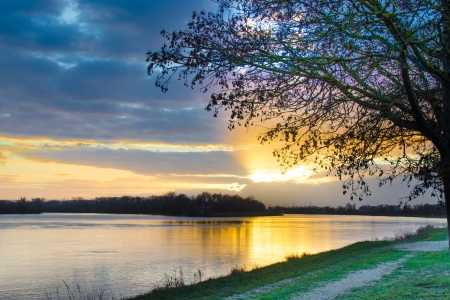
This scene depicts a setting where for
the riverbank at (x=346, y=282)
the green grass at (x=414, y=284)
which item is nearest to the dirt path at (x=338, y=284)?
the riverbank at (x=346, y=282)

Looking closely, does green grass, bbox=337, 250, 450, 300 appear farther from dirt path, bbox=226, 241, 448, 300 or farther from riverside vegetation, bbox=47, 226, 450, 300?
dirt path, bbox=226, 241, 448, 300

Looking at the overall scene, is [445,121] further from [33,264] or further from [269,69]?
[33,264]

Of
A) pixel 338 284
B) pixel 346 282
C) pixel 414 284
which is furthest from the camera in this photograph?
pixel 346 282

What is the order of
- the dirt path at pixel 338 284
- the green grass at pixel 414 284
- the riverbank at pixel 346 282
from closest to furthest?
the green grass at pixel 414 284, the riverbank at pixel 346 282, the dirt path at pixel 338 284

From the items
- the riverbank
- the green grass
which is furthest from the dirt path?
the green grass

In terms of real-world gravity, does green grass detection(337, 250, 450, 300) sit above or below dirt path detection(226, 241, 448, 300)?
above

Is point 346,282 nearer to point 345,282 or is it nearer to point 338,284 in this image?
point 345,282

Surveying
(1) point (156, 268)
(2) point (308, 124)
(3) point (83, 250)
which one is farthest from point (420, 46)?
(3) point (83, 250)

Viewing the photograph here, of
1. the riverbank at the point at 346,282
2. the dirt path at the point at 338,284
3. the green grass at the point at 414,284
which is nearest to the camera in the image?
the green grass at the point at 414,284

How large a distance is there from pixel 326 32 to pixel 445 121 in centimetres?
237

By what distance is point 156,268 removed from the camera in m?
28.1

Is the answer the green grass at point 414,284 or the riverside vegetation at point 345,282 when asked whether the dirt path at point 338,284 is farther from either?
the green grass at point 414,284

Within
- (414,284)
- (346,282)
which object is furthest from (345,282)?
(414,284)

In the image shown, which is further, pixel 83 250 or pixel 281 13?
pixel 83 250
